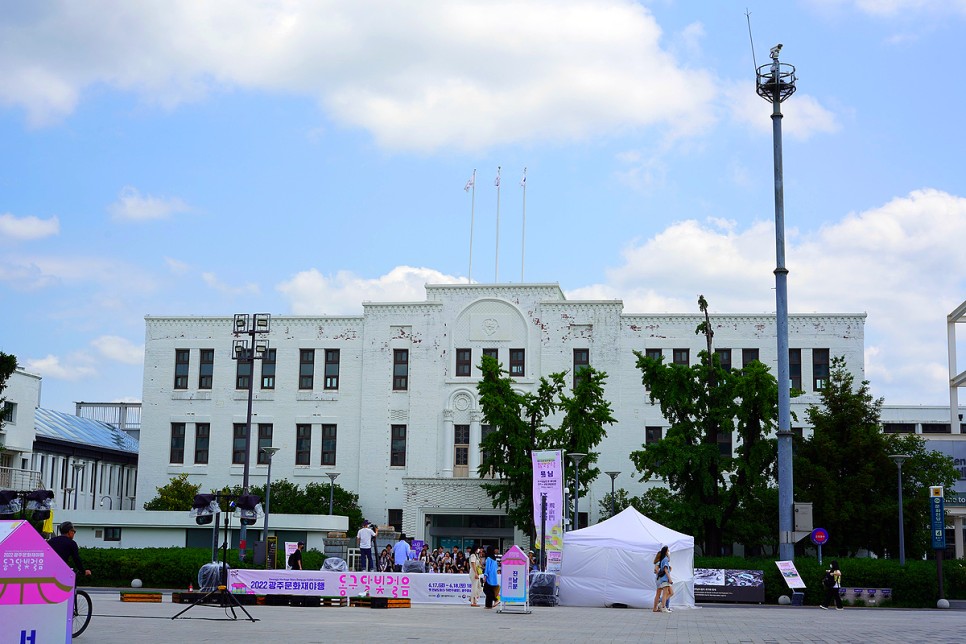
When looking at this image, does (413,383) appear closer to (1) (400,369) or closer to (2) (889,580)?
(1) (400,369)

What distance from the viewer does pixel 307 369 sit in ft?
213

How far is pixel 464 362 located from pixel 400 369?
3.82 metres

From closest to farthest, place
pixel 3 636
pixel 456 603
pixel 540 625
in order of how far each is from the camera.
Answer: pixel 3 636
pixel 540 625
pixel 456 603

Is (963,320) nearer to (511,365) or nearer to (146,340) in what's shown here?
(511,365)

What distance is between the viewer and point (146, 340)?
6644 centimetres

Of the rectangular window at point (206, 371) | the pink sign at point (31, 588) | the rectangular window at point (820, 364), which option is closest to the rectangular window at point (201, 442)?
the rectangular window at point (206, 371)

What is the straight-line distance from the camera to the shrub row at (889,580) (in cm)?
3503

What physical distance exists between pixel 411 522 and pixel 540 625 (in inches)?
1538

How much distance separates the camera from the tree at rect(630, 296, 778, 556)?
4141 centimetres

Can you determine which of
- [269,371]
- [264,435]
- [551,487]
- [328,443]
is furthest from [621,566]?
[269,371]

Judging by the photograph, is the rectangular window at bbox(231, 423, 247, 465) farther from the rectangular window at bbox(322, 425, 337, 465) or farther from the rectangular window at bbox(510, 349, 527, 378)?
the rectangular window at bbox(510, 349, 527, 378)

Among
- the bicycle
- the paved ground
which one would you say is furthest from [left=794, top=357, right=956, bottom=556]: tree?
the bicycle

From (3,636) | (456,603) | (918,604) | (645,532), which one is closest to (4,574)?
(3,636)

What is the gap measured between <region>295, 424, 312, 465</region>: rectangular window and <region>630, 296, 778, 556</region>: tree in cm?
2599
